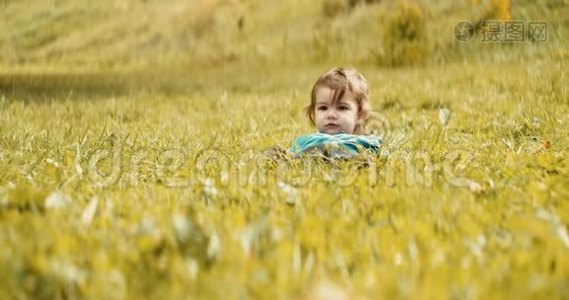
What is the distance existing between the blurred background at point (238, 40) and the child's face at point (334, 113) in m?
7.74

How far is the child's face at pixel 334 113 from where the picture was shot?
5.31 meters

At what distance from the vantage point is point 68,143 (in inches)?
223

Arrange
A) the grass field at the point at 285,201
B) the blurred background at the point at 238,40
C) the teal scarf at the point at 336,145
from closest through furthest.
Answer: the grass field at the point at 285,201 < the teal scarf at the point at 336,145 < the blurred background at the point at 238,40

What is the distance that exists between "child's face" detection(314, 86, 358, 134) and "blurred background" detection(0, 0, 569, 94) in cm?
774

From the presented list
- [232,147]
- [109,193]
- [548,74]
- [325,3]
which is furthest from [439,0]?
[109,193]

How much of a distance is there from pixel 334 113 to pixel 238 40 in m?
17.4

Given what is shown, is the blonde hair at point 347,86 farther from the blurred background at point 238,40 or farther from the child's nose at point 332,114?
the blurred background at point 238,40

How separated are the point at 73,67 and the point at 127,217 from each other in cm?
2110

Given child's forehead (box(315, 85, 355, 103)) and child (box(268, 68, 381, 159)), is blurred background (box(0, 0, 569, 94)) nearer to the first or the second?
child (box(268, 68, 381, 159))

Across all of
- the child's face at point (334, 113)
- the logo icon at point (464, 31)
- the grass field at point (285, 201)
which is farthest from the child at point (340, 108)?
the logo icon at point (464, 31)

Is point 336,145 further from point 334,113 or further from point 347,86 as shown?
point 347,86

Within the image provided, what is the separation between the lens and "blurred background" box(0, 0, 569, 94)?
1464 cm

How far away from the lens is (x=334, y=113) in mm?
5336

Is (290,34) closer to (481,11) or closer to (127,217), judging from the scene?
(481,11)
